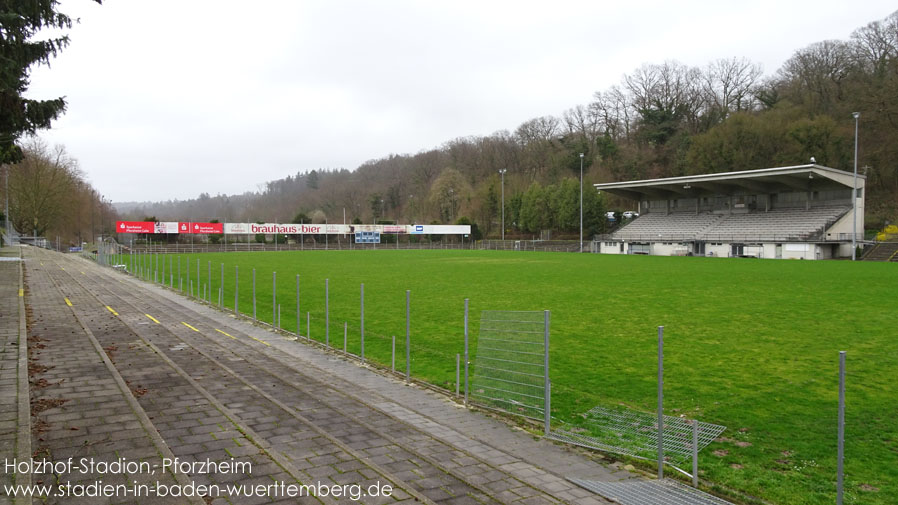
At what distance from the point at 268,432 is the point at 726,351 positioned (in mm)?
8851

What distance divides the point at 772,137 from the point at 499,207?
39.7 meters

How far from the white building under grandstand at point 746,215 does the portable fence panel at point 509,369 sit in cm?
4742

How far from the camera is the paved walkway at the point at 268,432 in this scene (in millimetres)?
4781

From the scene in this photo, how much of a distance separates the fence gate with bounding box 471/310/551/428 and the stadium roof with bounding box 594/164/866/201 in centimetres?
4910

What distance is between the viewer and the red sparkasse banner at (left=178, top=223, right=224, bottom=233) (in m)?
73.5

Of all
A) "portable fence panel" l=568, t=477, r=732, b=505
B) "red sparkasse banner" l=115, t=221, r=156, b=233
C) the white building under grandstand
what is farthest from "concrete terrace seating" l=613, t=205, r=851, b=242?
"red sparkasse banner" l=115, t=221, r=156, b=233

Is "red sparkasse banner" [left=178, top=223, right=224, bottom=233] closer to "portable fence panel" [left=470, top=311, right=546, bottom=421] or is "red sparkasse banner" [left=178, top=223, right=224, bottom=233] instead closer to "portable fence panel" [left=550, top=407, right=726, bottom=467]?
"portable fence panel" [left=470, top=311, right=546, bottom=421]

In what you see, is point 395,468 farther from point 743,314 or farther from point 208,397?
point 743,314

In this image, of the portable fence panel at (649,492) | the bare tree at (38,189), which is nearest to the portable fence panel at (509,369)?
the portable fence panel at (649,492)

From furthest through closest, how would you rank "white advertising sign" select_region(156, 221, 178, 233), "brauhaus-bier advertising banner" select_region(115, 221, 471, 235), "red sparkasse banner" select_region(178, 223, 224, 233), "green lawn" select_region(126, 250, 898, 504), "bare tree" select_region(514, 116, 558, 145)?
"bare tree" select_region(514, 116, 558, 145), "red sparkasse banner" select_region(178, 223, 224, 233), "white advertising sign" select_region(156, 221, 178, 233), "brauhaus-bier advertising banner" select_region(115, 221, 471, 235), "green lawn" select_region(126, 250, 898, 504)

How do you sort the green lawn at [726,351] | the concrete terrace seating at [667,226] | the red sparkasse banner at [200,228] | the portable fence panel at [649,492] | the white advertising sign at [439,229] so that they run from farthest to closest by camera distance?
the white advertising sign at [439,229], the red sparkasse banner at [200,228], the concrete terrace seating at [667,226], the green lawn at [726,351], the portable fence panel at [649,492]

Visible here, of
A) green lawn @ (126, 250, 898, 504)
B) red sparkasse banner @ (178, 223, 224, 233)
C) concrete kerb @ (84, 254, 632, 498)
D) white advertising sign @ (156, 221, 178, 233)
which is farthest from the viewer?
red sparkasse banner @ (178, 223, 224, 233)

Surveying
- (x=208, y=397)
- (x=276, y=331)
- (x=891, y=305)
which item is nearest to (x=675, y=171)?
(x=891, y=305)

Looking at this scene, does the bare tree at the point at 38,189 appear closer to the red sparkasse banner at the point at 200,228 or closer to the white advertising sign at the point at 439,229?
the red sparkasse banner at the point at 200,228
